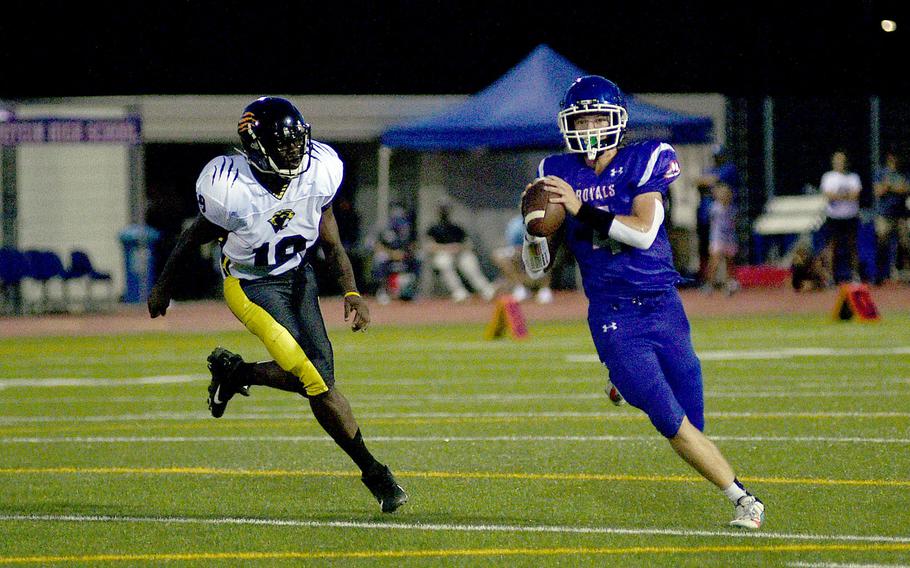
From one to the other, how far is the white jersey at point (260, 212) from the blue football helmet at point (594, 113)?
1.15 m

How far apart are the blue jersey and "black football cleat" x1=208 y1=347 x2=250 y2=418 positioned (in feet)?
5.17

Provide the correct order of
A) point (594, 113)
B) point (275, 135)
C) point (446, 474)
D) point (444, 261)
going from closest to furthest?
point (594, 113) < point (275, 135) < point (446, 474) < point (444, 261)

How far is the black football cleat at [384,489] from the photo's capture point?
251 inches

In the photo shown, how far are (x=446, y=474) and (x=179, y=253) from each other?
69.5 inches

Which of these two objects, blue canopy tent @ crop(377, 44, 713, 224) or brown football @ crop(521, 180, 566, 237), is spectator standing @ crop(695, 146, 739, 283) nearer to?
blue canopy tent @ crop(377, 44, 713, 224)

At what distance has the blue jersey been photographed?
6094 millimetres

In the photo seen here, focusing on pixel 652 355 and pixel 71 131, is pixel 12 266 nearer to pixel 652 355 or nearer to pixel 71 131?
pixel 71 131

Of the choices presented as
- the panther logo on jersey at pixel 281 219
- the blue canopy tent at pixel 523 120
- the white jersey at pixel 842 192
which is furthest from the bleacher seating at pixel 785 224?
the panther logo on jersey at pixel 281 219

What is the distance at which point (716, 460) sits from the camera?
19.2ft

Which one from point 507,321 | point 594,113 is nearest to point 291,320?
point 594,113

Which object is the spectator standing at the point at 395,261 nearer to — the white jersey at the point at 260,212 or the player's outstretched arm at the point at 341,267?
the player's outstretched arm at the point at 341,267

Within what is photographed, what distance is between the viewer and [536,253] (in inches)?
244

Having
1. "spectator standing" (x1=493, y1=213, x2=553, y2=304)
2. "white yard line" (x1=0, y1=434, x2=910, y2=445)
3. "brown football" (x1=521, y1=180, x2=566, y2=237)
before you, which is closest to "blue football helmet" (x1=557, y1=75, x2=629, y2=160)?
"brown football" (x1=521, y1=180, x2=566, y2=237)

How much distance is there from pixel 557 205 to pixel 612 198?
26 cm
